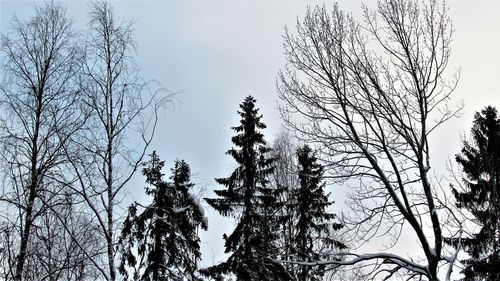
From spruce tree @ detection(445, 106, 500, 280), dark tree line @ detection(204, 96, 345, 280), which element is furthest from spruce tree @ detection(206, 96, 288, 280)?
spruce tree @ detection(445, 106, 500, 280)

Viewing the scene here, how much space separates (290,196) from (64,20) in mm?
10297

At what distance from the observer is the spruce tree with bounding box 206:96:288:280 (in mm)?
15948

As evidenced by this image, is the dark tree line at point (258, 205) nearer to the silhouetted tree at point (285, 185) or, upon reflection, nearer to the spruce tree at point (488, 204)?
the silhouetted tree at point (285, 185)

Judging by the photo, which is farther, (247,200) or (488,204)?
(247,200)

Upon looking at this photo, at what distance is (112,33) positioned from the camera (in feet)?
31.0

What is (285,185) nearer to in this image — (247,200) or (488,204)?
(247,200)

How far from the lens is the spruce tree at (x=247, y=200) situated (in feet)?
52.3

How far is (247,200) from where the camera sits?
17594 mm

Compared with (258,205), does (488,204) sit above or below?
below

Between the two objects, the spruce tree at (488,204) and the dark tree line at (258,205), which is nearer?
the spruce tree at (488,204)

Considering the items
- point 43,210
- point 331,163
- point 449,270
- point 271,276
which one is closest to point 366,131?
point 331,163

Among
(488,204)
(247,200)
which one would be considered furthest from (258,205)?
(488,204)

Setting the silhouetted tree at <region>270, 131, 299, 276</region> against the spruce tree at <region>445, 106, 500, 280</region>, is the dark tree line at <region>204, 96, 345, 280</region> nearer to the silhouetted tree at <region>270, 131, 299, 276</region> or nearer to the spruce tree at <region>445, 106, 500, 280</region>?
the silhouetted tree at <region>270, 131, 299, 276</region>

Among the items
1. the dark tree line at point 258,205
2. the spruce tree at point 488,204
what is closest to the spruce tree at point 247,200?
the dark tree line at point 258,205
